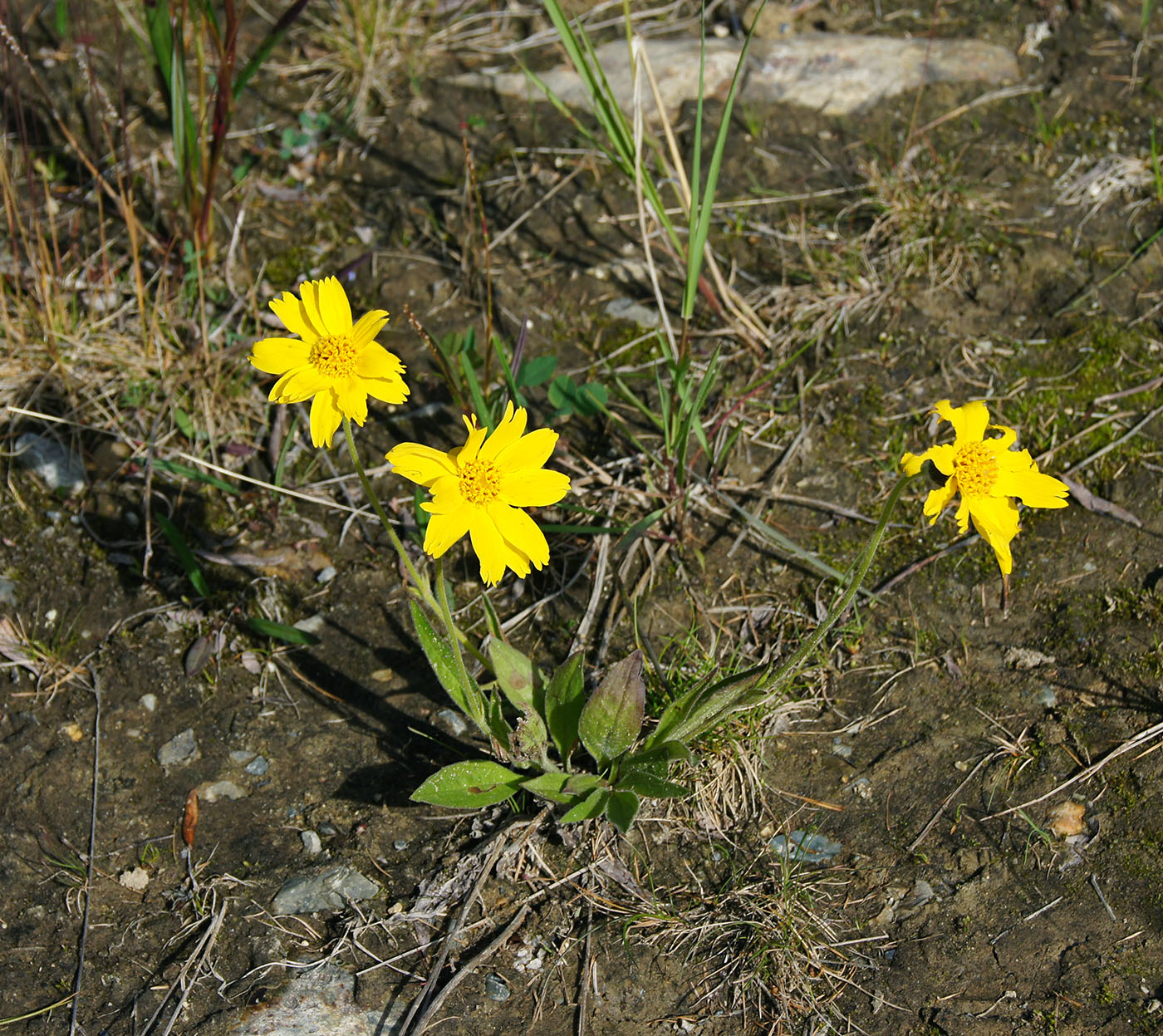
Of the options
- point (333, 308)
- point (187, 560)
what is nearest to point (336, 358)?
point (333, 308)

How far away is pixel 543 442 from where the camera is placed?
75.4 inches

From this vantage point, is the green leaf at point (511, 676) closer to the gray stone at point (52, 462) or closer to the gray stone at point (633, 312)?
the gray stone at point (633, 312)

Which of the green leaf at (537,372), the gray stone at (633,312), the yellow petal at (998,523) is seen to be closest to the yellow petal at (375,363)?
the green leaf at (537,372)

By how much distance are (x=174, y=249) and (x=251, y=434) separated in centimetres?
81

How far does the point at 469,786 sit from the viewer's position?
2115mm

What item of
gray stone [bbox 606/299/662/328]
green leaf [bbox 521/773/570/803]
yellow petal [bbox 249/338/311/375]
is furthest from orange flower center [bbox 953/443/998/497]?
gray stone [bbox 606/299/662/328]

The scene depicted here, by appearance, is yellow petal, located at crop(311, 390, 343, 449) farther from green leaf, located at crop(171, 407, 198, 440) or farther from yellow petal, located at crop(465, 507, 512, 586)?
green leaf, located at crop(171, 407, 198, 440)

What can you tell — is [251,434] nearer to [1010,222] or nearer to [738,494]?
[738,494]

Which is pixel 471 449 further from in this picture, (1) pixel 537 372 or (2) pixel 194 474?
(2) pixel 194 474

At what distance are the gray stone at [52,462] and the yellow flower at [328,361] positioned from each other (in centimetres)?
131

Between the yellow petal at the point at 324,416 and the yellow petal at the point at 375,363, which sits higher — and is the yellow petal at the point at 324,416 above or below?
below

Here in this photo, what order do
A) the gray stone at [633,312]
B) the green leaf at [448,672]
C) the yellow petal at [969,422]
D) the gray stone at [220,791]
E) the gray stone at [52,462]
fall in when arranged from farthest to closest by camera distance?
the gray stone at [633,312], the gray stone at [52,462], the gray stone at [220,791], the green leaf at [448,672], the yellow petal at [969,422]

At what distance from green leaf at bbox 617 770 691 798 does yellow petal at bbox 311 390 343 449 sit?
3.08 ft

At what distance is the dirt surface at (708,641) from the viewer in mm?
2068
